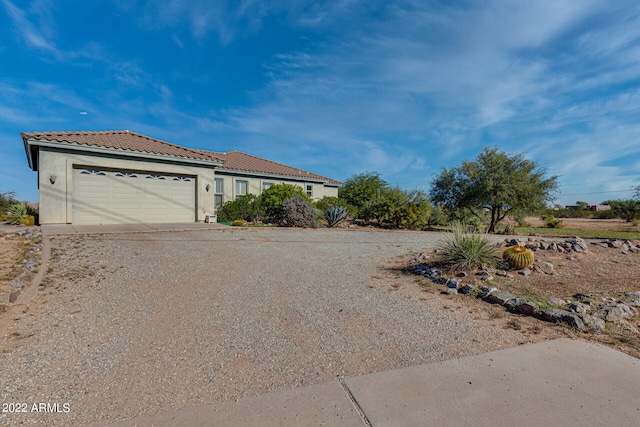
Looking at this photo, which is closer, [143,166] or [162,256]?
[162,256]

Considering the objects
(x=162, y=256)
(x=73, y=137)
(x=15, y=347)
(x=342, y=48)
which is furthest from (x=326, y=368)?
(x=73, y=137)

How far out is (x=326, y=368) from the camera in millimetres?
2822

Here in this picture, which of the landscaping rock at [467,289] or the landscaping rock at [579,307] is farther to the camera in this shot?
the landscaping rock at [467,289]

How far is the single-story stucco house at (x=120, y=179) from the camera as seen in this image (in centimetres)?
1196

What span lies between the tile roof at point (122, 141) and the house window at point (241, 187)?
10.5 feet

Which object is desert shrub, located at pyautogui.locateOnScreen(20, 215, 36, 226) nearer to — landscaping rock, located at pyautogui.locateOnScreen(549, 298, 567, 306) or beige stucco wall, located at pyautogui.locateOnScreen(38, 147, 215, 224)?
beige stucco wall, located at pyautogui.locateOnScreen(38, 147, 215, 224)

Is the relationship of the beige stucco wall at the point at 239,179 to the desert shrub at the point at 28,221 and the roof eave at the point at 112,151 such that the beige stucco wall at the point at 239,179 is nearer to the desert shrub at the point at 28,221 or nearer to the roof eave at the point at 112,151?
the roof eave at the point at 112,151

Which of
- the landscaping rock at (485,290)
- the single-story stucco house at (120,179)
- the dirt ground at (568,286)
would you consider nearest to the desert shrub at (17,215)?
the single-story stucco house at (120,179)

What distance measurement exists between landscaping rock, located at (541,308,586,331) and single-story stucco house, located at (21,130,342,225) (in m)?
14.3

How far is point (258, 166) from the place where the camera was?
20844 mm

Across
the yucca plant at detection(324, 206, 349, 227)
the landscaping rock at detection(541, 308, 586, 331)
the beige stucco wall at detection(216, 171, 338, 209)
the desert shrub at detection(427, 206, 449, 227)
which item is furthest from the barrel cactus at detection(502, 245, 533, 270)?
the beige stucco wall at detection(216, 171, 338, 209)

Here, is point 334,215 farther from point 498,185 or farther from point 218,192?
point 498,185

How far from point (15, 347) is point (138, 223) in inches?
468

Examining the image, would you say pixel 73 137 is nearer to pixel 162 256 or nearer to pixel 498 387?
pixel 162 256
